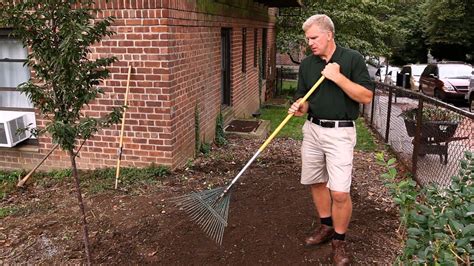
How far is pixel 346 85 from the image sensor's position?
319cm

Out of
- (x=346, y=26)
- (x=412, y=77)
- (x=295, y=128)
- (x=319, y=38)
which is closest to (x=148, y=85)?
(x=319, y=38)

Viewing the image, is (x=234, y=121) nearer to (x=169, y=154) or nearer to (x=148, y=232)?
(x=169, y=154)

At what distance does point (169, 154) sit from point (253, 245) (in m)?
2.15

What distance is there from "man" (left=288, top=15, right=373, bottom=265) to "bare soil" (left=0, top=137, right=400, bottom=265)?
545mm

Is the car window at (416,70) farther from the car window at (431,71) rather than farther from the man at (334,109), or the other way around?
the man at (334,109)

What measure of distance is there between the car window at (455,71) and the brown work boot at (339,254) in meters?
14.5

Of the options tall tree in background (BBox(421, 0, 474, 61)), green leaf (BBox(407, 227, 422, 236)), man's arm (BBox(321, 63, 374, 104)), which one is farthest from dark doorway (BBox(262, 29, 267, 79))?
tall tree in background (BBox(421, 0, 474, 61))

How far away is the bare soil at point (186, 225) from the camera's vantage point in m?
3.58

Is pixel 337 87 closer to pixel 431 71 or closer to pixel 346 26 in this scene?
pixel 346 26

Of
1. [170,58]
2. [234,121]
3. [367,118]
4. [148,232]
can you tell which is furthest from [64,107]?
[367,118]

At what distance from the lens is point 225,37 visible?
28.5 ft

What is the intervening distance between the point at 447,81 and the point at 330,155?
13.9m

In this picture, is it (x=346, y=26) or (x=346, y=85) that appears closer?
(x=346, y=85)

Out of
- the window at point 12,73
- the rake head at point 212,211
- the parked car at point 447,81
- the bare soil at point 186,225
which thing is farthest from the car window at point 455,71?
the window at point 12,73
